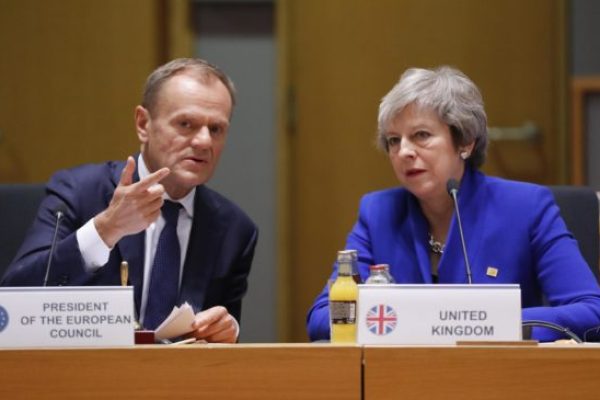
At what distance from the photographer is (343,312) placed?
2389 millimetres

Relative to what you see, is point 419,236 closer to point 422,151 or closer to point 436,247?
point 436,247

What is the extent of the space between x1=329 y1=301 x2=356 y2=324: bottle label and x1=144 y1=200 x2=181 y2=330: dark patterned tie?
0.70m

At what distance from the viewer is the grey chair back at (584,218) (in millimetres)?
3178

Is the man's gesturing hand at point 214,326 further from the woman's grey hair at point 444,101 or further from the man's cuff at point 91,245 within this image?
the woman's grey hair at point 444,101

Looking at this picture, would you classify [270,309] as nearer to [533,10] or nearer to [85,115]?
[85,115]

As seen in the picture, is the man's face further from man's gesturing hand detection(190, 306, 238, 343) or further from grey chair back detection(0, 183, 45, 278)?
man's gesturing hand detection(190, 306, 238, 343)

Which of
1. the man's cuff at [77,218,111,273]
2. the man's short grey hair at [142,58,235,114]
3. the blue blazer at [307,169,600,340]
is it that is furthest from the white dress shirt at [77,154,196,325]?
the blue blazer at [307,169,600,340]

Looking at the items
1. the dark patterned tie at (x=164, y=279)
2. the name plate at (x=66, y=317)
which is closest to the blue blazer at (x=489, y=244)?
the dark patterned tie at (x=164, y=279)

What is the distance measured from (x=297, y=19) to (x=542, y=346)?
10.2 feet

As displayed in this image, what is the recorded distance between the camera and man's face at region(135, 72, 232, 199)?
3.09 meters

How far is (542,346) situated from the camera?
2018 millimetres

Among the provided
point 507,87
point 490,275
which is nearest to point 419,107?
point 490,275

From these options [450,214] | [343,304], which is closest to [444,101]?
[450,214]

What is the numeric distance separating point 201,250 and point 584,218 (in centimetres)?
116
